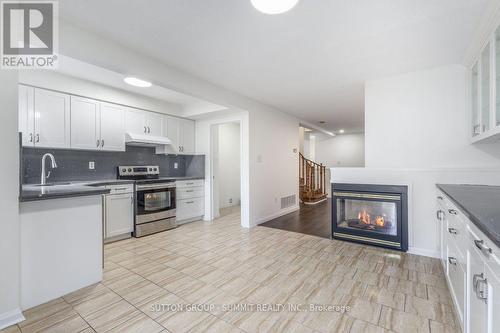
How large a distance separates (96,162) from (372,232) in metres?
4.54

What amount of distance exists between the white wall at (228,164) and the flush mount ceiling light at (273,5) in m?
4.76

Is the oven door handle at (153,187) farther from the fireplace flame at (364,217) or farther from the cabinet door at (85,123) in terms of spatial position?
the fireplace flame at (364,217)

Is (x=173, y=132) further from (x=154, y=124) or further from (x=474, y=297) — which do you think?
(x=474, y=297)

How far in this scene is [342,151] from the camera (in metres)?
8.77

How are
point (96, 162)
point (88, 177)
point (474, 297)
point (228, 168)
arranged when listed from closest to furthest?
1. point (474, 297)
2. point (88, 177)
3. point (96, 162)
4. point (228, 168)

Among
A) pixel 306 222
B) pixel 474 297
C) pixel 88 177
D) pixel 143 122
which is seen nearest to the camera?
pixel 474 297

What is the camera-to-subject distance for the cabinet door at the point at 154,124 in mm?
4254

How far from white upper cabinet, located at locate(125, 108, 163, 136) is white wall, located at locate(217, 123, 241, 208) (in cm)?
217

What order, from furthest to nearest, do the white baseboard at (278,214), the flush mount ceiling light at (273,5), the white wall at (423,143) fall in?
the white baseboard at (278,214)
the white wall at (423,143)
the flush mount ceiling light at (273,5)

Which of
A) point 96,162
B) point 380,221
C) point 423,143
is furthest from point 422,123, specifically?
point 96,162

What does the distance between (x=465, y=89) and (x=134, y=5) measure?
3.67m

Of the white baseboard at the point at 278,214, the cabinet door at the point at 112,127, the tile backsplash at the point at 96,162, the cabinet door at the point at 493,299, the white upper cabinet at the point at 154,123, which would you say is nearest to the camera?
the cabinet door at the point at 493,299

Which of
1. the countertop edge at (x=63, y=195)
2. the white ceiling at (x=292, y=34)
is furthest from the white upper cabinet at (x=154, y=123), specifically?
the countertop edge at (x=63, y=195)

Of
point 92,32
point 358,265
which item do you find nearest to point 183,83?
point 92,32
